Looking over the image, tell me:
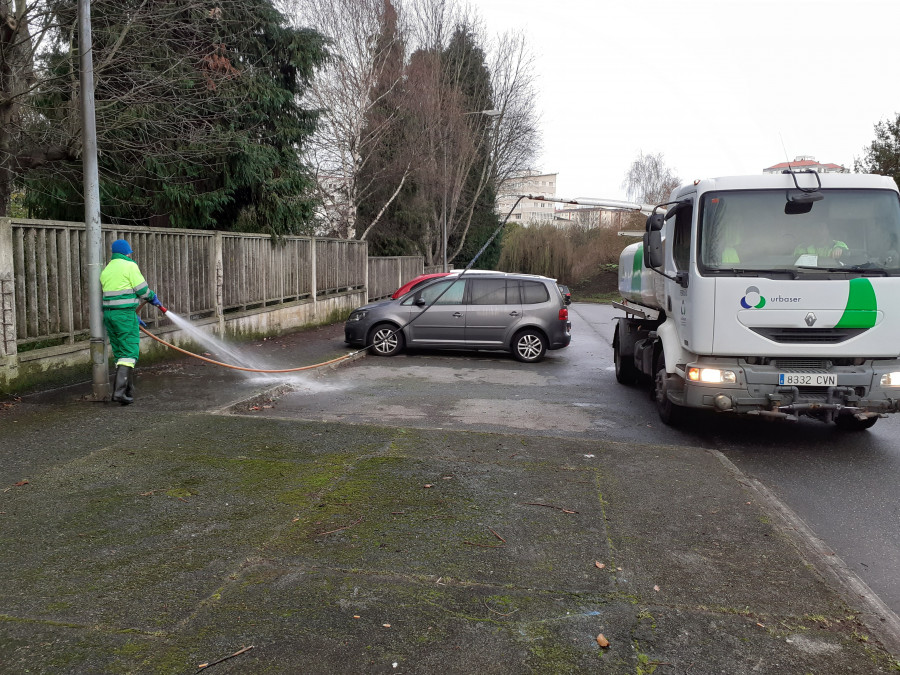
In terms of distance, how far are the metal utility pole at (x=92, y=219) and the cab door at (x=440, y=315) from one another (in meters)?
6.29

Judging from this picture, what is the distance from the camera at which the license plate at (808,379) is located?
6.66m

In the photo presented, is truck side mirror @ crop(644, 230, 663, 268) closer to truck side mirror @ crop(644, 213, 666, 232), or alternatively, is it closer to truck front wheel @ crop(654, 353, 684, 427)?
truck side mirror @ crop(644, 213, 666, 232)

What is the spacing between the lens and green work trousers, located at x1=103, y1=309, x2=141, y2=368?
7793mm

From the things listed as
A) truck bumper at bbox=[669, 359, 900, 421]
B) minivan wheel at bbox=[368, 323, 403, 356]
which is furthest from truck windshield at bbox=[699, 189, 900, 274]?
minivan wheel at bbox=[368, 323, 403, 356]

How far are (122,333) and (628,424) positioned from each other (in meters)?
5.97

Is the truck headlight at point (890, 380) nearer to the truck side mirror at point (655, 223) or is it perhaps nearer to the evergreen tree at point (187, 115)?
the truck side mirror at point (655, 223)

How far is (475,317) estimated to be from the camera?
13.2 m

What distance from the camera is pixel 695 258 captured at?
278 inches

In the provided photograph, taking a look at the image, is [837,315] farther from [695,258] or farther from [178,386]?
[178,386]

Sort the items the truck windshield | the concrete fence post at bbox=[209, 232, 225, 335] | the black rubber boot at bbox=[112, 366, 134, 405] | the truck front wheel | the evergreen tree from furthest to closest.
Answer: the concrete fence post at bbox=[209, 232, 225, 335] → the evergreen tree → the truck front wheel → the black rubber boot at bbox=[112, 366, 134, 405] → the truck windshield

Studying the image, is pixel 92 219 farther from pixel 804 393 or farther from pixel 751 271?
pixel 804 393

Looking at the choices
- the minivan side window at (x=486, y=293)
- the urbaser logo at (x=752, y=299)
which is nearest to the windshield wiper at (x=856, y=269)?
the urbaser logo at (x=752, y=299)

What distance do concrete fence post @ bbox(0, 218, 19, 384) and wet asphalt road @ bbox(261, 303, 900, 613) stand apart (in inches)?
111

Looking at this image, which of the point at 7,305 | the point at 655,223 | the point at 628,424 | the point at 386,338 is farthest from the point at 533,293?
the point at 7,305
